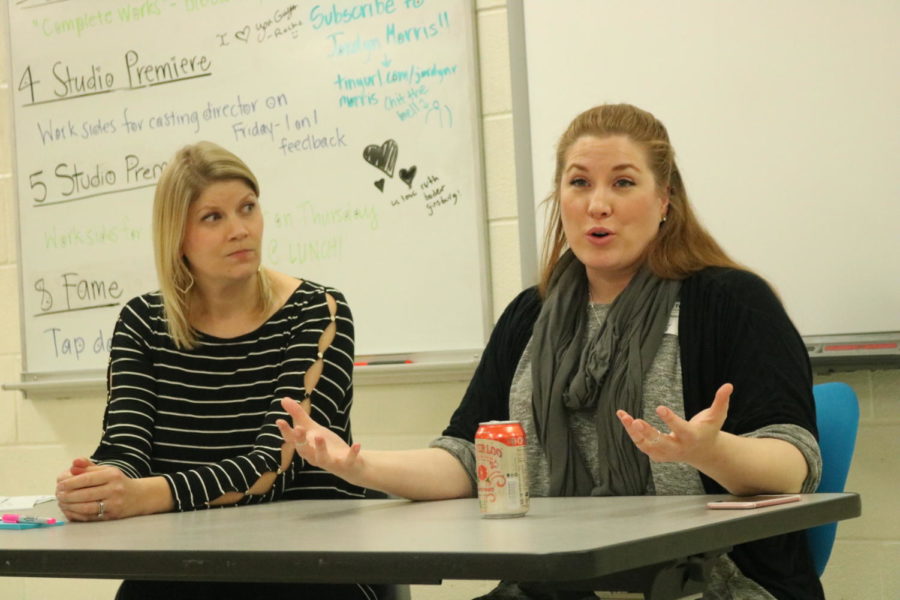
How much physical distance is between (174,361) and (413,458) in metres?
0.60

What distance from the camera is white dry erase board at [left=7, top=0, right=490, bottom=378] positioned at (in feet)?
9.23

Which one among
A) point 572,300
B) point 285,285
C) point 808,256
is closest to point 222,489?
point 285,285

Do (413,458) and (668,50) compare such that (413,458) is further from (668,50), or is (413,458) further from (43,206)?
(43,206)

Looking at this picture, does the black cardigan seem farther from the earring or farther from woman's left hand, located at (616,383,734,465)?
the earring

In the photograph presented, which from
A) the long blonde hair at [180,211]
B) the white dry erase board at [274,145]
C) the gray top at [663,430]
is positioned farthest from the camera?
the white dry erase board at [274,145]

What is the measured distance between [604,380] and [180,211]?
0.90 metres

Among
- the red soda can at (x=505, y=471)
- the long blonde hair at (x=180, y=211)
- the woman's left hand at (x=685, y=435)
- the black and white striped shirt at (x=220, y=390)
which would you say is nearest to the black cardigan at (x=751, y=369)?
the woman's left hand at (x=685, y=435)

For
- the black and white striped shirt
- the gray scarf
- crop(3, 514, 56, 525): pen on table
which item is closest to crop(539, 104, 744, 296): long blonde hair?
the gray scarf

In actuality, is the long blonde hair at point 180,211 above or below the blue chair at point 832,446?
above

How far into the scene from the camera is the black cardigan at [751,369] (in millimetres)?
1683

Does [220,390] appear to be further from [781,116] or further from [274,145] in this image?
[781,116]

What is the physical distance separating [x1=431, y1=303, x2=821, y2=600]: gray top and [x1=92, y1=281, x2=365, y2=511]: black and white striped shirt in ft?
0.94

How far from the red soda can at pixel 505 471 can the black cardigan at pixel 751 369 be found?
0.42 metres

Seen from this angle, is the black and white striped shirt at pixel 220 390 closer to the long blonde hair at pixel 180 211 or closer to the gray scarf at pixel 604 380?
the long blonde hair at pixel 180 211
